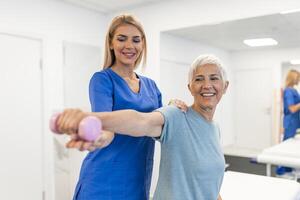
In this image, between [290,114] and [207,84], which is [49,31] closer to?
[207,84]

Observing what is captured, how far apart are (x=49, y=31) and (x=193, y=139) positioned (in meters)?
2.41

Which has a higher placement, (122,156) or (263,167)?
(122,156)

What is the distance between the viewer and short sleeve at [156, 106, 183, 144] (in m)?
0.93

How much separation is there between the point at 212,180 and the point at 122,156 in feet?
1.14

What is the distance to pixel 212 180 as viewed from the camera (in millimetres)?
1061

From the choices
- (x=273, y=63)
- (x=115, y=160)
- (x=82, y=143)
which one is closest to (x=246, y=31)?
(x=273, y=63)

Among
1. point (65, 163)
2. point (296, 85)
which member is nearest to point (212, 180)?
point (296, 85)

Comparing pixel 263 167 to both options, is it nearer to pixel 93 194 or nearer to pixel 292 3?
pixel 292 3

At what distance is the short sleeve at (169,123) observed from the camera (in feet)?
3.05

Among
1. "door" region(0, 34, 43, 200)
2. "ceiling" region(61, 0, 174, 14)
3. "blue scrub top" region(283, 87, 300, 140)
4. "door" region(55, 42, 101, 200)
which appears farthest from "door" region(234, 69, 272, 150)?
"door" region(0, 34, 43, 200)

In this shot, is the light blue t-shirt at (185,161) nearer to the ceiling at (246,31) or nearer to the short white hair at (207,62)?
the short white hair at (207,62)

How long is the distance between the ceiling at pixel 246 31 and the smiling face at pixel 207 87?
180 centimetres

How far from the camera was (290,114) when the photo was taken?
8.68ft

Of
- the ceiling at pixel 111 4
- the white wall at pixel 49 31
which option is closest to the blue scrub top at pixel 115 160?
the white wall at pixel 49 31
